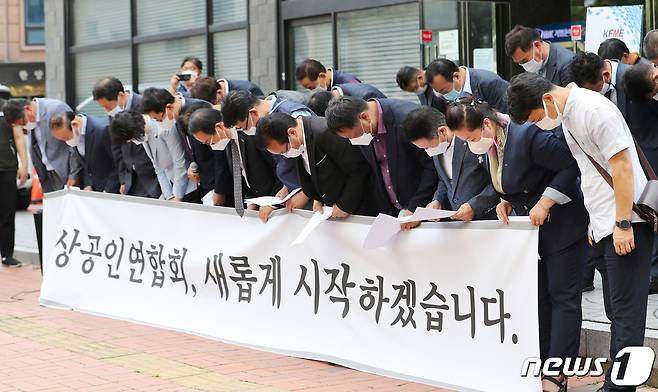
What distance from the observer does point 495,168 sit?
584 cm

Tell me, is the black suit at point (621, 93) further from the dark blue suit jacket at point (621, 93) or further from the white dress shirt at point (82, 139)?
the white dress shirt at point (82, 139)

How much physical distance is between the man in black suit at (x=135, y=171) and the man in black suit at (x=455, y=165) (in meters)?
3.13

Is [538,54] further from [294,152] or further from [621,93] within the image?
[294,152]

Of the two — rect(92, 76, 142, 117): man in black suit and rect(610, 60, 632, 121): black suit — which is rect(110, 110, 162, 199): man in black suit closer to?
rect(92, 76, 142, 117): man in black suit

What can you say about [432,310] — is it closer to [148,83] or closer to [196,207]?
[196,207]

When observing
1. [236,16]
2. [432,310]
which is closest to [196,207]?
[432,310]

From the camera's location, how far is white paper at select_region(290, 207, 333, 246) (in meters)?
6.82

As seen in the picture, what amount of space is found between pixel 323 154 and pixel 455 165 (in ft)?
2.99

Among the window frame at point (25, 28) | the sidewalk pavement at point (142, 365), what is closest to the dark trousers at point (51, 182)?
the sidewalk pavement at point (142, 365)

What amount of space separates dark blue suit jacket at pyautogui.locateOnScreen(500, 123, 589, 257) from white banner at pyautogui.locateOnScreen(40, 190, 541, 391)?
0.19 m

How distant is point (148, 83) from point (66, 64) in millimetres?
2302

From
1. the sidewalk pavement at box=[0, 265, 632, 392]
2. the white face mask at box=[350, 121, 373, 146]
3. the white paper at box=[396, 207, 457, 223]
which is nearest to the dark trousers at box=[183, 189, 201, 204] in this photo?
the sidewalk pavement at box=[0, 265, 632, 392]

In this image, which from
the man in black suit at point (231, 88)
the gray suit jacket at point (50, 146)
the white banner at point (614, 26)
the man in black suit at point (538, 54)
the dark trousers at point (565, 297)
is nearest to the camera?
the dark trousers at point (565, 297)

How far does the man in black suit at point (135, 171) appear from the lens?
9.02 meters
